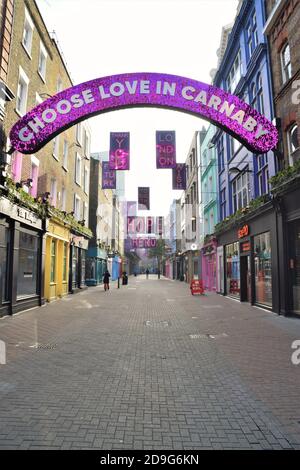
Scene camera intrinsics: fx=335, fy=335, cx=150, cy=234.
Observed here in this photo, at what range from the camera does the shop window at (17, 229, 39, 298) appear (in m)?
13.4

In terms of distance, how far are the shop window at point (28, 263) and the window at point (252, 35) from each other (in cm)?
1417

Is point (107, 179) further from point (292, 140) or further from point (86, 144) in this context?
point (292, 140)

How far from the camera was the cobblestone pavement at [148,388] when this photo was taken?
144 inches

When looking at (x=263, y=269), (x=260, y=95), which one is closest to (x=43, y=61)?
(x=260, y=95)

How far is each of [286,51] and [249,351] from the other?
473 inches

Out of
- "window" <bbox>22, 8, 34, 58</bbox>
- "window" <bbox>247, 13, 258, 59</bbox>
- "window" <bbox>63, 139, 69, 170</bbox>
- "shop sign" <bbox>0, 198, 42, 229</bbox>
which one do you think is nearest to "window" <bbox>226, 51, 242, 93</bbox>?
"window" <bbox>247, 13, 258, 59</bbox>

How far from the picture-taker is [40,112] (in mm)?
10578

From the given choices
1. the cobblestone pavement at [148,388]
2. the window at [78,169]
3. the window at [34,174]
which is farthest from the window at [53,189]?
the cobblestone pavement at [148,388]

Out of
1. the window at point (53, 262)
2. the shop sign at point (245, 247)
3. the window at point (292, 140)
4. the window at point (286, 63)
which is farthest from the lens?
the window at point (53, 262)

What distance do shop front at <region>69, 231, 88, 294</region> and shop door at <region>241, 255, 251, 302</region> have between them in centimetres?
1098

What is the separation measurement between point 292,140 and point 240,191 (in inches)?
274

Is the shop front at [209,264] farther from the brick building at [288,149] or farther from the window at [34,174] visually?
the window at [34,174]

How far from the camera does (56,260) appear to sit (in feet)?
62.7

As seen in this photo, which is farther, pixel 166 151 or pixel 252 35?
pixel 252 35
